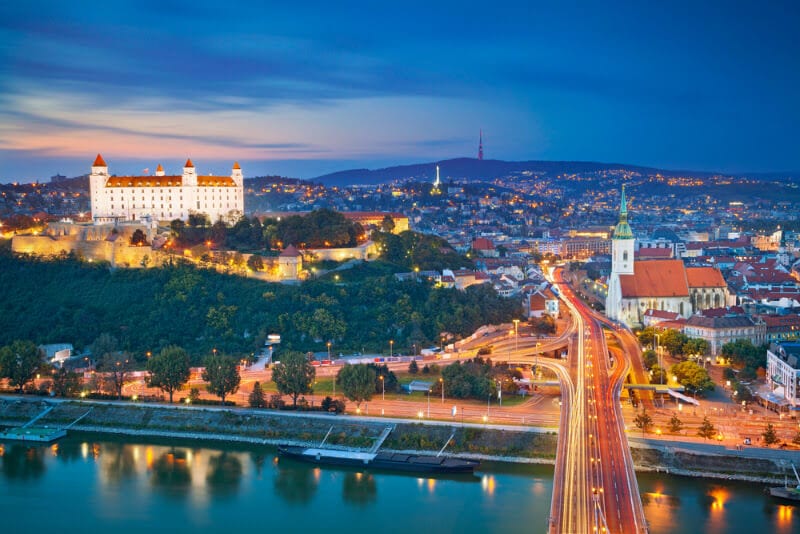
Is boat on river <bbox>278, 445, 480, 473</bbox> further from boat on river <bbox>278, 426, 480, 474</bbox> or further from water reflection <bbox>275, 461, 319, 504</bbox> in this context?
water reflection <bbox>275, 461, 319, 504</bbox>

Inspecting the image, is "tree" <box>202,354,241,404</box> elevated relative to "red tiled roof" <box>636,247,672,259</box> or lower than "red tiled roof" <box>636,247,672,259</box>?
lower

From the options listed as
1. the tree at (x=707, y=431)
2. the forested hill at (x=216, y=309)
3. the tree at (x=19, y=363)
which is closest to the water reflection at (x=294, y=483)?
the forested hill at (x=216, y=309)

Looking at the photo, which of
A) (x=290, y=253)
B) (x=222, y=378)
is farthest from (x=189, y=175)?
(x=222, y=378)

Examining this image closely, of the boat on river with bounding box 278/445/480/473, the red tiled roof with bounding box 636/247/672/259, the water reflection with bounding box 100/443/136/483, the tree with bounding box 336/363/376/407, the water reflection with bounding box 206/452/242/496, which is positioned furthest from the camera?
the red tiled roof with bounding box 636/247/672/259

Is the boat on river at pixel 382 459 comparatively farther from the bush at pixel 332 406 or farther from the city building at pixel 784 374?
the city building at pixel 784 374

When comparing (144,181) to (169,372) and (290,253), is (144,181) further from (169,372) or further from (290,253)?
(169,372)

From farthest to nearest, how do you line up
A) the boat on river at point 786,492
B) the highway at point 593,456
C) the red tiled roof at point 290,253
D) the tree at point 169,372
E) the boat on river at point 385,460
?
1. the red tiled roof at point 290,253
2. the tree at point 169,372
3. the boat on river at point 385,460
4. the boat on river at point 786,492
5. the highway at point 593,456

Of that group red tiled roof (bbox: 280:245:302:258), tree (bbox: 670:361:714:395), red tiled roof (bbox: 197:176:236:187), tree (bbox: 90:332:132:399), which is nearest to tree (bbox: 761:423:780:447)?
tree (bbox: 670:361:714:395)
